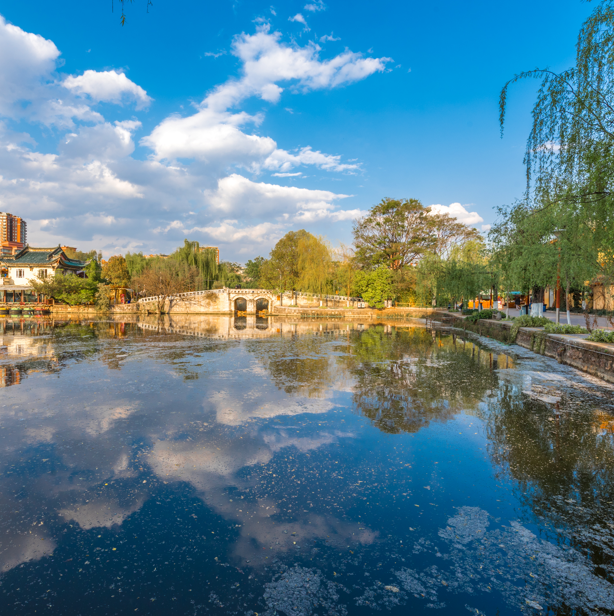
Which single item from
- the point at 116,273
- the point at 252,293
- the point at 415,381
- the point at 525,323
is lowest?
the point at 415,381

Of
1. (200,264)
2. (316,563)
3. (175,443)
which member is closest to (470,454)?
(316,563)

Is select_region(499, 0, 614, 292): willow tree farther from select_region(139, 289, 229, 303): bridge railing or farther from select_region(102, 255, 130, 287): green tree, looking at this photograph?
select_region(102, 255, 130, 287): green tree

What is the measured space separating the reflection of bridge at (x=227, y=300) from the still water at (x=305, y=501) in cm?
3424

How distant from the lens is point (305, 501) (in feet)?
13.0

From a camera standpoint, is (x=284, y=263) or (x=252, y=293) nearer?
(x=252, y=293)

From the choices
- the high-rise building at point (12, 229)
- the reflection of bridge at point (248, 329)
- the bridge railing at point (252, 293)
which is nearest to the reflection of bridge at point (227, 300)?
the bridge railing at point (252, 293)

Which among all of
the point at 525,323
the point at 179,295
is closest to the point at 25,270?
the point at 179,295

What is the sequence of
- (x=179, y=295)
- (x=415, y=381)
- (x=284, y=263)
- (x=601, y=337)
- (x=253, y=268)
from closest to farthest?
(x=415, y=381) < (x=601, y=337) < (x=179, y=295) < (x=284, y=263) < (x=253, y=268)

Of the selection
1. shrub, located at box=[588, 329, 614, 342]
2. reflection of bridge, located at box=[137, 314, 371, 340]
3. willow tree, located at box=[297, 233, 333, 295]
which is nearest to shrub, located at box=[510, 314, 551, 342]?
shrub, located at box=[588, 329, 614, 342]

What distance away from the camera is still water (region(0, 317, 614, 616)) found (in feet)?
9.26

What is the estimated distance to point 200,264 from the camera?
51.0m

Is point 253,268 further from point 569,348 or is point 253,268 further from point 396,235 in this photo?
point 569,348

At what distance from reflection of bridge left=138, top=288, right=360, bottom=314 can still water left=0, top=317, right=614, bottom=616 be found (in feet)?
112

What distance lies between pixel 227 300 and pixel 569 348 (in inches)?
1457
